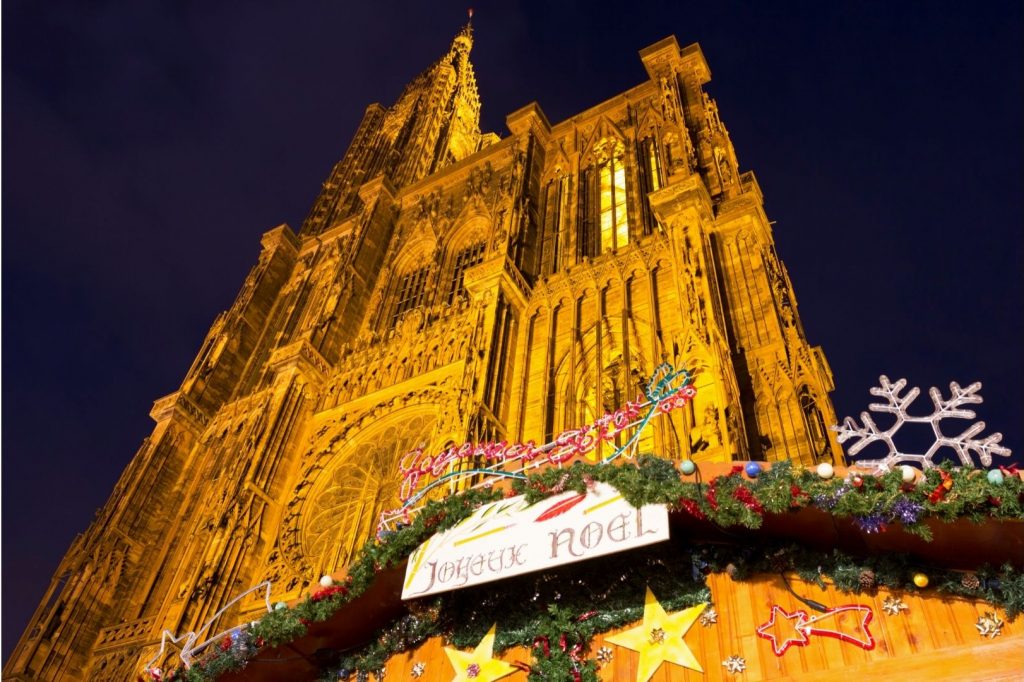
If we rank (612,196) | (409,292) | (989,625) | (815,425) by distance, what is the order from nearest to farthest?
1. (989,625)
2. (815,425)
3. (612,196)
4. (409,292)

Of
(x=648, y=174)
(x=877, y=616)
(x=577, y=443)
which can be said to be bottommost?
(x=877, y=616)

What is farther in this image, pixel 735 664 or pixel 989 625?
pixel 735 664

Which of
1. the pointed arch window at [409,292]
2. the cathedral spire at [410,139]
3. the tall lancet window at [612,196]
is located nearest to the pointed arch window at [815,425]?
the tall lancet window at [612,196]

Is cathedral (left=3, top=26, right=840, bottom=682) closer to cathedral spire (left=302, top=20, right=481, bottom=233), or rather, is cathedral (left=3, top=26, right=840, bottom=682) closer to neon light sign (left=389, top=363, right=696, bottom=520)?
neon light sign (left=389, top=363, right=696, bottom=520)

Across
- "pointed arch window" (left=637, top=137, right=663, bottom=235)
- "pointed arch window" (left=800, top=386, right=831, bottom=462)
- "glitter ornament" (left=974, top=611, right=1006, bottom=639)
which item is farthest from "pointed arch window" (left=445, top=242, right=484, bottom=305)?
"glitter ornament" (left=974, top=611, right=1006, bottom=639)

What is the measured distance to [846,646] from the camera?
4.83 m

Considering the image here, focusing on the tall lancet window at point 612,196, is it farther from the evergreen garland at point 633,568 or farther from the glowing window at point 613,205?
the evergreen garland at point 633,568

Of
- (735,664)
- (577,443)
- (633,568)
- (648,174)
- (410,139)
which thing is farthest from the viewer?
(410,139)

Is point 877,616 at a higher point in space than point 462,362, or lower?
lower

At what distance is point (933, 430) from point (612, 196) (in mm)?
14978

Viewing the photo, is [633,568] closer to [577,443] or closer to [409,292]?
[577,443]

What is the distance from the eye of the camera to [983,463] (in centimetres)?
486

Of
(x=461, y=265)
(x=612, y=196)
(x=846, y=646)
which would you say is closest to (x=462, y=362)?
(x=461, y=265)

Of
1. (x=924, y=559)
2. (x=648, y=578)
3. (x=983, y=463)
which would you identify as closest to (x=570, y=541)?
(x=648, y=578)
